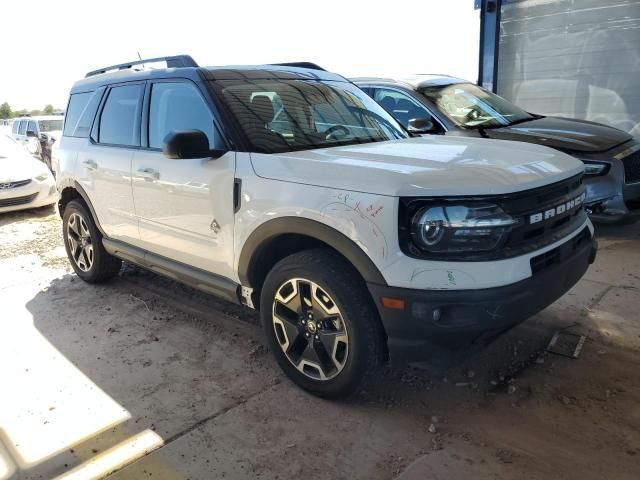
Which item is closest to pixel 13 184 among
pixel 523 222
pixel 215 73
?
pixel 215 73

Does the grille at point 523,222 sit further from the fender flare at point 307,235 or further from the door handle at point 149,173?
the door handle at point 149,173

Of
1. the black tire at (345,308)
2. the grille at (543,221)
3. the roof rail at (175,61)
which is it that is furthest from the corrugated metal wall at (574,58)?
the black tire at (345,308)

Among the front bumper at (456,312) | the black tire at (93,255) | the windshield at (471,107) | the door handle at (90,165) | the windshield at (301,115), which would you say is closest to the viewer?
the front bumper at (456,312)

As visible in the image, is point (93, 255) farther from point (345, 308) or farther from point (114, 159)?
point (345, 308)

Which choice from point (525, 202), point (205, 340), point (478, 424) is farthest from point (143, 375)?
point (525, 202)

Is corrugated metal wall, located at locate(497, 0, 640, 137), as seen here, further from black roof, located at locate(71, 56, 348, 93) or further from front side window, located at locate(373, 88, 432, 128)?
black roof, located at locate(71, 56, 348, 93)

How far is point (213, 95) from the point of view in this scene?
11.1ft

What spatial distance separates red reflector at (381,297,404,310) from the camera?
248 cm

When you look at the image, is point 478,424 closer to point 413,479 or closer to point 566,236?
point 413,479

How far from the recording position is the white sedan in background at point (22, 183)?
27.2ft

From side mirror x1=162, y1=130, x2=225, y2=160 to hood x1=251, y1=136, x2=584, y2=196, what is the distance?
1.02 feet

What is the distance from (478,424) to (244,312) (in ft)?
7.05

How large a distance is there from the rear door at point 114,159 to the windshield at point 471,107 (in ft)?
10.9

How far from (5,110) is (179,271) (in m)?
56.3
